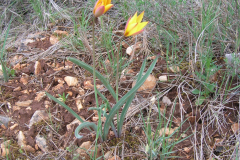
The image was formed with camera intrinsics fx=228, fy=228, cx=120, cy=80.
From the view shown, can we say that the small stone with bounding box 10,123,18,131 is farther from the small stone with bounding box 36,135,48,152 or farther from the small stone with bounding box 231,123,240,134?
the small stone with bounding box 231,123,240,134

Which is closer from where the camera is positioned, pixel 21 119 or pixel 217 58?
pixel 21 119

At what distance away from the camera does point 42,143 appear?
1382mm

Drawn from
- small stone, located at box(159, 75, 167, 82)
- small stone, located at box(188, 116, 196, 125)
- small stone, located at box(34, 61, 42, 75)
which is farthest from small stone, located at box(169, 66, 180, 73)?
small stone, located at box(34, 61, 42, 75)

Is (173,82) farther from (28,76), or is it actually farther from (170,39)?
(28,76)

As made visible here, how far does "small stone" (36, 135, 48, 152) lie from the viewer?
1.37m

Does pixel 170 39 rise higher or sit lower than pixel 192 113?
higher

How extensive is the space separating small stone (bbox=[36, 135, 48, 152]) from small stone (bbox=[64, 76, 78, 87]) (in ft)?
1.59

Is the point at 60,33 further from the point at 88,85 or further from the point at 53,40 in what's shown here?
the point at 88,85

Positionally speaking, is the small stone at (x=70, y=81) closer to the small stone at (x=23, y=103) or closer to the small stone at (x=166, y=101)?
the small stone at (x=23, y=103)

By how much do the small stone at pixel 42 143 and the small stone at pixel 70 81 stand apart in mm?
485

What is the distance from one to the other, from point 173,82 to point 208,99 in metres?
0.28

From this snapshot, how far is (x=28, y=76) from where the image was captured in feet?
6.17

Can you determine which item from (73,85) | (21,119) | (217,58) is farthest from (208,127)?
(21,119)

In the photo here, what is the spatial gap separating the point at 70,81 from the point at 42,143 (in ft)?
1.80
